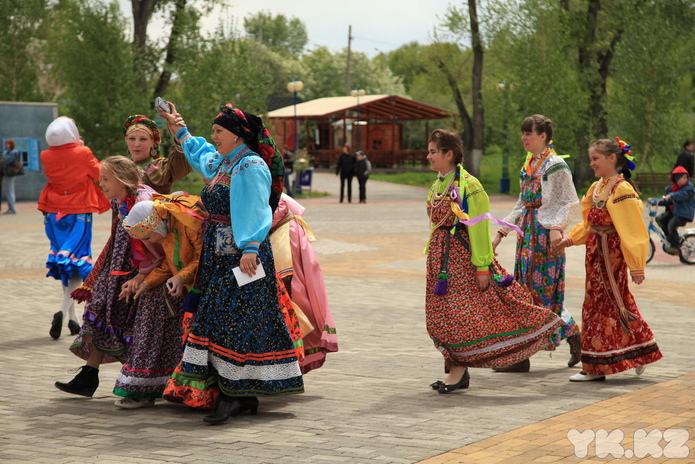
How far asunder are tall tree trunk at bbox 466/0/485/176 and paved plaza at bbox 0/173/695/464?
2971cm

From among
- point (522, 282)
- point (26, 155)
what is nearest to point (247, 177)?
point (522, 282)

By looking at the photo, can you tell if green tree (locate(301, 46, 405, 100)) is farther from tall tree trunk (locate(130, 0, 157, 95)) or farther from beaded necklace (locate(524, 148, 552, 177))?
beaded necklace (locate(524, 148, 552, 177))

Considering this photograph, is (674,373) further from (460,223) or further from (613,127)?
(613,127)

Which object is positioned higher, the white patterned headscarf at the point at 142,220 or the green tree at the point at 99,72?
the green tree at the point at 99,72

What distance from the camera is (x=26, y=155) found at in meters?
27.5

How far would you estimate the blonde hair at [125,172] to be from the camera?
6074mm

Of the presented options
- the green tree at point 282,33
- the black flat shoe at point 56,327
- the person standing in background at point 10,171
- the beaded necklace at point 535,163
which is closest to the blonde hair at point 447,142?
the beaded necklace at point 535,163

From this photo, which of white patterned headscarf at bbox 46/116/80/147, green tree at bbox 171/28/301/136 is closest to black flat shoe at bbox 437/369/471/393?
white patterned headscarf at bbox 46/116/80/147

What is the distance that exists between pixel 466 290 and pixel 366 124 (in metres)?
46.2

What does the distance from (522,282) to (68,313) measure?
436 cm

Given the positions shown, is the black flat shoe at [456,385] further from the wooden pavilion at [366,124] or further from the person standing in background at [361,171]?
the wooden pavilion at [366,124]

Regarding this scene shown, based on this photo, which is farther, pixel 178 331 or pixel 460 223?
pixel 460 223

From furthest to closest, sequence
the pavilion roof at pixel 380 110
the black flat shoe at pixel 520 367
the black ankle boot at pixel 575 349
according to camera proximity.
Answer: the pavilion roof at pixel 380 110, the black ankle boot at pixel 575 349, the black flat shoe at pixel 520 367

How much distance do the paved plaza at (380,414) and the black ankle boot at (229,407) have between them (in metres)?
0.07
